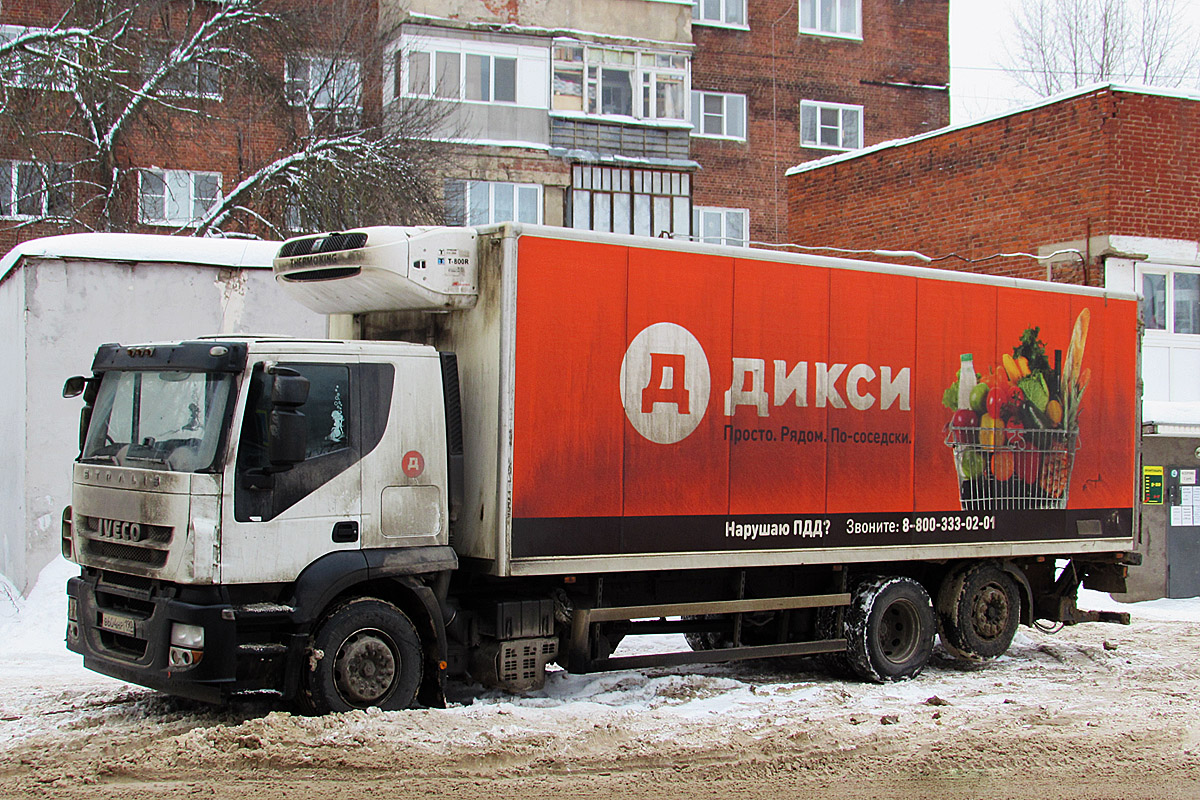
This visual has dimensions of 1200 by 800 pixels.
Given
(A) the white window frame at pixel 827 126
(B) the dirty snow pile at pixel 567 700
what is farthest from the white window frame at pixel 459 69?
(B) the dirty snow pile at pixel 567 700

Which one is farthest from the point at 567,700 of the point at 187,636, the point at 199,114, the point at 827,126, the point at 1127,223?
the point at 827,126

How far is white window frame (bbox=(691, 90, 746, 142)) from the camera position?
35.2 m

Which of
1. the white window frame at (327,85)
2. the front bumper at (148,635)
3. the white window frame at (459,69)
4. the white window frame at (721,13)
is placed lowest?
the front bumper at (148,635)

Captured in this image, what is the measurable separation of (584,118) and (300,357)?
25.0 m

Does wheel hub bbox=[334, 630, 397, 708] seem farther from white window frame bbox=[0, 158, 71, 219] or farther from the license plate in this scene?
white window frame bbox=[0, 158, 71, 219]

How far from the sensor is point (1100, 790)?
274 inches

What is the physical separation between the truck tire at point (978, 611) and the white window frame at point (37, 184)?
1568cm

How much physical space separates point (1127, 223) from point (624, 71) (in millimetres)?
17639

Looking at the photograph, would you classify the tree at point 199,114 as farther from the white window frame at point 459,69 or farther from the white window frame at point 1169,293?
the white window frame at point 1169,293

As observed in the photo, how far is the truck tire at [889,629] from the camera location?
10.1 m

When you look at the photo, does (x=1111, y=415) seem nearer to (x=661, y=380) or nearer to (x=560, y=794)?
(x=661, y=380)

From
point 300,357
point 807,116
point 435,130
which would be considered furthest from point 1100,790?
point 807,116

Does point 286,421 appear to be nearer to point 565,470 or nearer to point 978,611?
point 565,470

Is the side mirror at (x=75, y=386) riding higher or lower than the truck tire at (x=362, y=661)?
higher
